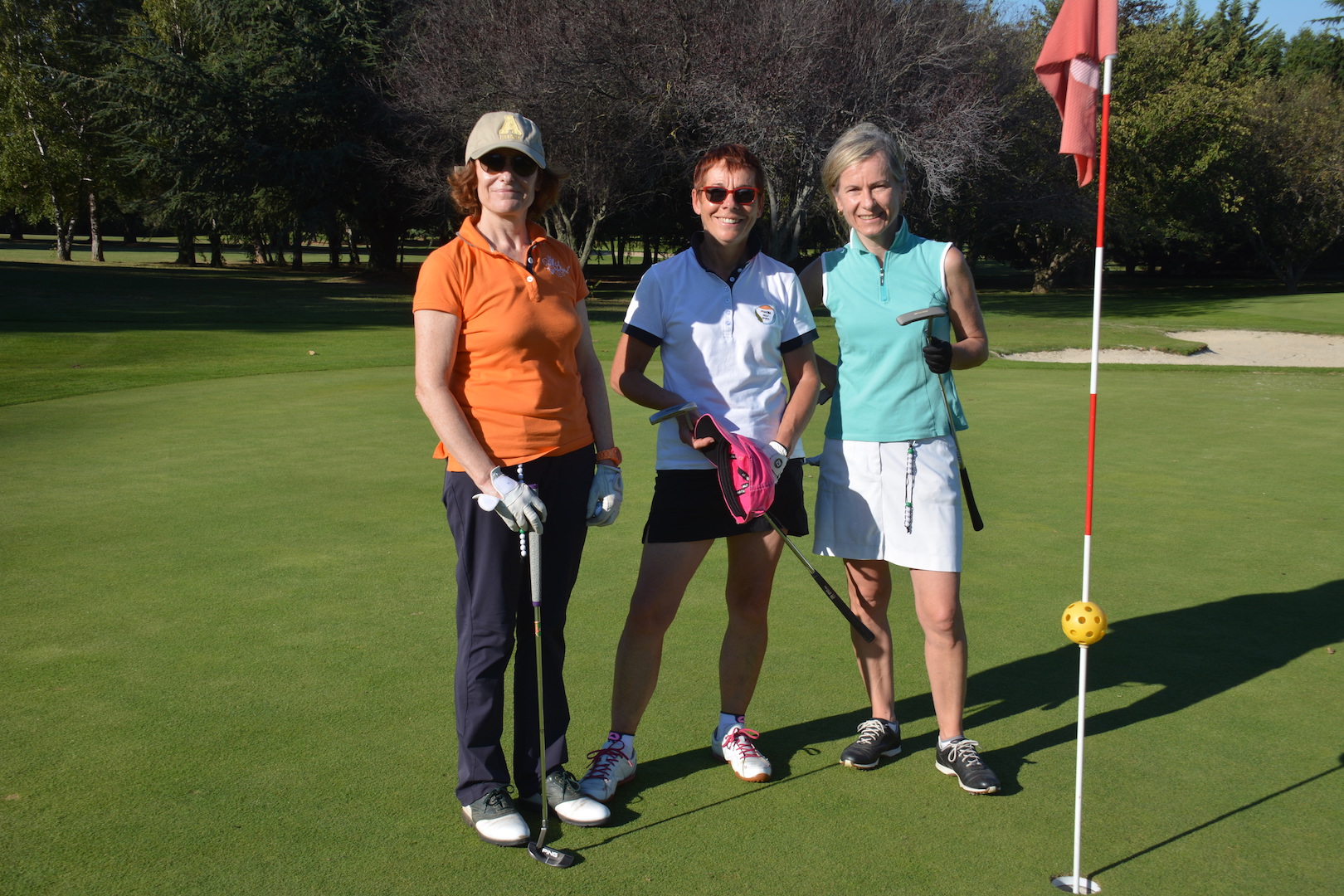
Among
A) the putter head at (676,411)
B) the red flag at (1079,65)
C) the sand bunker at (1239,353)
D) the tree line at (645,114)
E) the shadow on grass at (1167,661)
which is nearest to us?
the red flag at (1079,65)

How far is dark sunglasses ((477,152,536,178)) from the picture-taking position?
271cm

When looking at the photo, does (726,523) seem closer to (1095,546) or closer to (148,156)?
(1095,546)

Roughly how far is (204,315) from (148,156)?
12.9 meters

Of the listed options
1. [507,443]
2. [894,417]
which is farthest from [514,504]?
[894,417]

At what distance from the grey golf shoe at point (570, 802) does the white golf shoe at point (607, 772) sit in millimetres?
28

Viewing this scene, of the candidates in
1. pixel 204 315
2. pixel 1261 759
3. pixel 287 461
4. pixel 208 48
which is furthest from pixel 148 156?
pixel 1261 759

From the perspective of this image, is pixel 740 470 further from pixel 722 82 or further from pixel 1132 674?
pixel 722 82

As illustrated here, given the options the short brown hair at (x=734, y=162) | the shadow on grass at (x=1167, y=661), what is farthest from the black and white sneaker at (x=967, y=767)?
the short brown hair at (x=734, y=162)

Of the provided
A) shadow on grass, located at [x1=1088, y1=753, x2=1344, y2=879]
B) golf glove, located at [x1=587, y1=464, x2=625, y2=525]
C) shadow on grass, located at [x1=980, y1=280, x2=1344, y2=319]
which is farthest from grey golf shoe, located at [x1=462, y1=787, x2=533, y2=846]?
shadow on grass, located at [x1=980, y1=280, x2=1344, y2=319]

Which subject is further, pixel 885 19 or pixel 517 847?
pixel 885 19

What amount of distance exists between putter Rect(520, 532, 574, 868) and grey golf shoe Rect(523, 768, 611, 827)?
29mm

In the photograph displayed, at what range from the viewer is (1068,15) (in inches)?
104

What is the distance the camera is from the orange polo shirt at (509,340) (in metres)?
2.63

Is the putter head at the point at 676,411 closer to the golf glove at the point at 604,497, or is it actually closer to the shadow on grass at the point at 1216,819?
the golf glove at the point at 604,497
